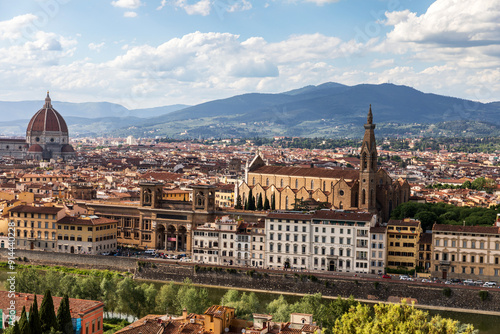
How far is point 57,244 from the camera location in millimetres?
59094

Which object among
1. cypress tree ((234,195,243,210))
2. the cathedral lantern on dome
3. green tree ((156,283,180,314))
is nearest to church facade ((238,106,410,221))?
cypress tree ((234,195,243,210))

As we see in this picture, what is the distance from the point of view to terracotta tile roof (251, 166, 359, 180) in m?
68.4

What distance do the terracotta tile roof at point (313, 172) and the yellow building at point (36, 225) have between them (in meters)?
21.1

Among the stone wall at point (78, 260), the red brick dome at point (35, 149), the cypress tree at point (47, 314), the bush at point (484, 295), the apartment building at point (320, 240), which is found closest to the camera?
the cypress tree at point (47, 314)

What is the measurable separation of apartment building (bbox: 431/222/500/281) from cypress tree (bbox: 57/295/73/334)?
25922mm

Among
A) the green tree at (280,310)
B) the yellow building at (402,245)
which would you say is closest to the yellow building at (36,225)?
the yellow building at (402,245)

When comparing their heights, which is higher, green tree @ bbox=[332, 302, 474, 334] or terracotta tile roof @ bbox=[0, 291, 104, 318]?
green tree @ bbox=[332, 302, 474, 334]

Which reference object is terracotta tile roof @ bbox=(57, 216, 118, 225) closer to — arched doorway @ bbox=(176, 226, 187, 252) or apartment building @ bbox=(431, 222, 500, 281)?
arched doorway @ bbox=(176, 226, 187, 252)

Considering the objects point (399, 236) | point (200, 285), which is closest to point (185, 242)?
point (200, 285)

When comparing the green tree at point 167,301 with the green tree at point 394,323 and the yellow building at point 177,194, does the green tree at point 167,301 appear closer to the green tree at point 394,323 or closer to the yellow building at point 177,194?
the green tree at point 394,323

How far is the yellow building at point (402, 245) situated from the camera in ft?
171

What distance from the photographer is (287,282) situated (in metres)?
51.2

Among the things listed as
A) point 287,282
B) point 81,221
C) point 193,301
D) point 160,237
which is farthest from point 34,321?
point 160,237

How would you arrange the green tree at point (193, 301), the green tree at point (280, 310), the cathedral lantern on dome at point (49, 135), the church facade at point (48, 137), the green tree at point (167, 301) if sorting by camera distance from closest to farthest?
the green tree at point (280, 310), the green tree at point (193, 301), the green tree at point (167, 301), the church facade at point (48, 137), the cathedral lantern on dome at point (49, 135)
